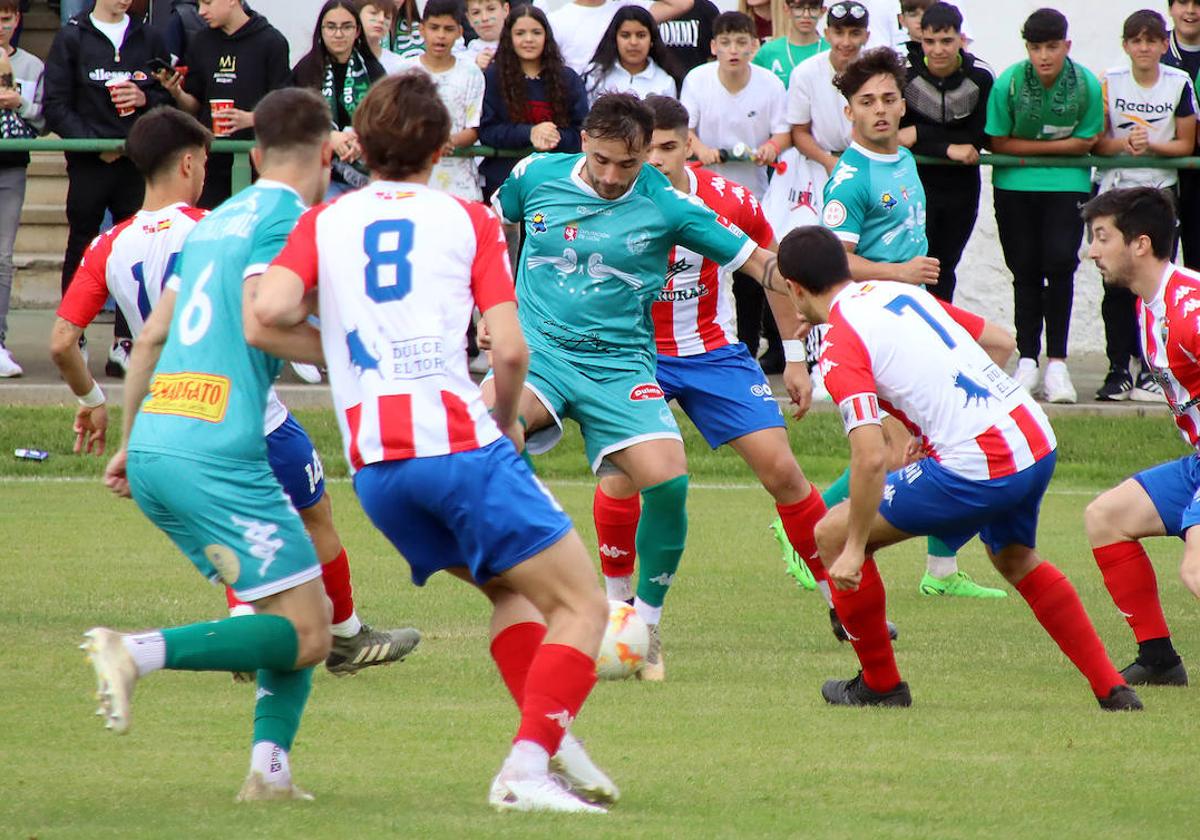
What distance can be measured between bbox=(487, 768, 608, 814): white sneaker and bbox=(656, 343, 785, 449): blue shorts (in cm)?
347

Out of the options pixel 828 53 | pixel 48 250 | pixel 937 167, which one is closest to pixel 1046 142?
pixel 937 167

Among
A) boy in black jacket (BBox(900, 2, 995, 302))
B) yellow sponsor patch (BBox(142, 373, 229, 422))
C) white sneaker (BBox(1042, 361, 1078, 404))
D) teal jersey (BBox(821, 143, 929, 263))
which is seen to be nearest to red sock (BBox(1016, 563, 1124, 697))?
yellow sponsor patch (BBox(142, 373, 229, 422))

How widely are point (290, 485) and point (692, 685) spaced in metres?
1.63

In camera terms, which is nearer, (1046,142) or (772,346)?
(1046,142)

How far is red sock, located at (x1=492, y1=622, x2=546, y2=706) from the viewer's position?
→ 482 centimetres

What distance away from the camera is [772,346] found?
544 inches

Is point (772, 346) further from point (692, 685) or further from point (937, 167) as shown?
point (692, 685)

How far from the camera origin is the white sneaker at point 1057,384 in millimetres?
13094

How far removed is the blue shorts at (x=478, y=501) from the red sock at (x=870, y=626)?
1.84 m

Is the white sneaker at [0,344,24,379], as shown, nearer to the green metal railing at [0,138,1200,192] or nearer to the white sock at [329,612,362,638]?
the green metal railing at [0,138,1200,192]

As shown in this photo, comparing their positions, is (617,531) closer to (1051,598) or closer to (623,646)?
(623,646)

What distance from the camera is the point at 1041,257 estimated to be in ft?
42.5

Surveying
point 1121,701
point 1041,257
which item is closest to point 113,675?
point 1121,701

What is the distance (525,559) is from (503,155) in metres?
8.60
